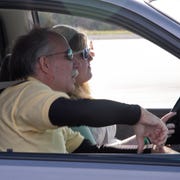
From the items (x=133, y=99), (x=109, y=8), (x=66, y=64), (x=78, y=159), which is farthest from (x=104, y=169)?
(x=133, y=99)

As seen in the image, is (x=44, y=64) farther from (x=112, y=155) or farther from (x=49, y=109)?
(x=112, y=155)

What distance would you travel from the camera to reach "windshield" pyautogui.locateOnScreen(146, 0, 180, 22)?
255 centimetres

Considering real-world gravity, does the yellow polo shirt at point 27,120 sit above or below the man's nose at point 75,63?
below

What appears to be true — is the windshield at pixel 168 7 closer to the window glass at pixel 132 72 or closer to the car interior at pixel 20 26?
the car interior at pixel 20 26

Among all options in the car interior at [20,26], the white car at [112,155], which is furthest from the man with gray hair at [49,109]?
the car interior at [20,26]

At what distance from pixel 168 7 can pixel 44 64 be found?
59cm

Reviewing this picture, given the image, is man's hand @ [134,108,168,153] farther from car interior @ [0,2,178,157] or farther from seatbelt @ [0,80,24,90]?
car interior @ [0,2,178,157]

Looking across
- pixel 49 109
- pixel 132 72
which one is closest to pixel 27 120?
pixel 49 109

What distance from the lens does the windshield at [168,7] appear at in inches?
100

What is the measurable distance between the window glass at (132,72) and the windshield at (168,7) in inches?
216

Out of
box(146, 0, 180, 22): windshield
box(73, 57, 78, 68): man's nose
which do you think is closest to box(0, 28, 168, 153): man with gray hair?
box(73, 57, 78, 68): man's nose

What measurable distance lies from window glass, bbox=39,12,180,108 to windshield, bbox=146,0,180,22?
5.49 meters

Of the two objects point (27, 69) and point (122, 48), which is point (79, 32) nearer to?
point (27, 69)

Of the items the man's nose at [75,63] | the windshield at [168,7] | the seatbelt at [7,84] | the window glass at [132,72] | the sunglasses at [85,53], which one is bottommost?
the window glass at [132,72]
